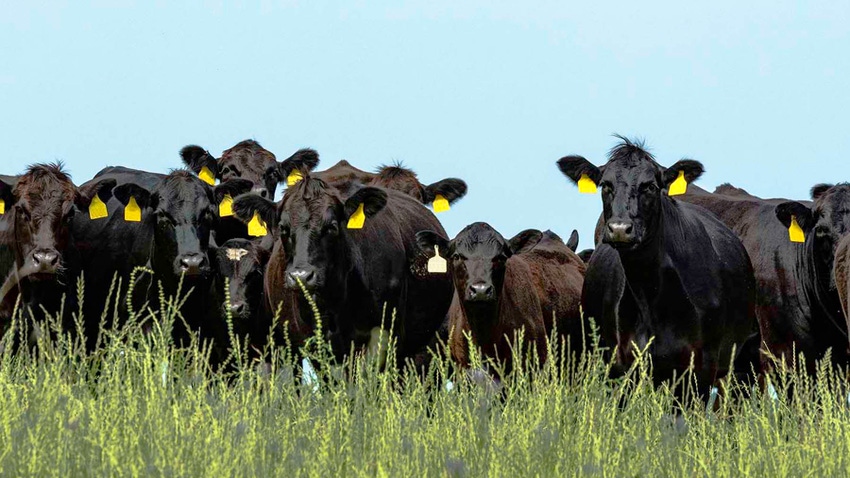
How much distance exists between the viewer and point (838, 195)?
13023mm

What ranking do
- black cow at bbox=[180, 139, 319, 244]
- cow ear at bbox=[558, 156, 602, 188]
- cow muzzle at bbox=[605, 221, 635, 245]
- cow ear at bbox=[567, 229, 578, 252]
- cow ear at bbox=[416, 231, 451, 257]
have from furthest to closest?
cow ear at bbox=[567, 229, 578, 252] → black cow at bbox=[180, 139, 319, 244] → cow ear at bbox=[416, 231, 451, 257] → cow ear at bbox=[558, 156, 602, 188] → cow muzzle at bbox=[605, 221, 635, 245]

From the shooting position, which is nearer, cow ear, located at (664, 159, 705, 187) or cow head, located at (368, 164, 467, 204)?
cow ear, located at (664, 159, 705, 187)

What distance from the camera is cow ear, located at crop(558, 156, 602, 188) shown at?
420 inches

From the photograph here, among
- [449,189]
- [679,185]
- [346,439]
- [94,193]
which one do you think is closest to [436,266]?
[679,185]

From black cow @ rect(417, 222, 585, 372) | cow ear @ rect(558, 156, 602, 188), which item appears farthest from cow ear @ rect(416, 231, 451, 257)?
cow ear @ rect(558, 156, 602, 188)

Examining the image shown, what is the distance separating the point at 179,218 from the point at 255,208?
0.95 m

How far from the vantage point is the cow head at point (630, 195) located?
378 inches

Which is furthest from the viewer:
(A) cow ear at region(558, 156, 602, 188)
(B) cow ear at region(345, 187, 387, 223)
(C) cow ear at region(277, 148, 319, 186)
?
(C) cow ear at region(277, 148, 319, 186)

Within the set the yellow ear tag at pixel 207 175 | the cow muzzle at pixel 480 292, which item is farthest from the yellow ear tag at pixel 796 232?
the yellow ear tag at pixel 207 175

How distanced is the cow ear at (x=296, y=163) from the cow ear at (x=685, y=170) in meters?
5.25

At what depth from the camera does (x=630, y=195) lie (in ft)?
32.2

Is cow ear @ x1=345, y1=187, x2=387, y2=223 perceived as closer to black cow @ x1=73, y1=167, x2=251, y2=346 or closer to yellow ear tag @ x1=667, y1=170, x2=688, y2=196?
black cow @ x1=73, y1=167, x2=251, y2=346

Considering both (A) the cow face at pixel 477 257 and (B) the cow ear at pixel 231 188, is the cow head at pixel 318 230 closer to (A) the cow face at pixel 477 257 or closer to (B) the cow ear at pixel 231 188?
(A) the cow face at pixel 477 257

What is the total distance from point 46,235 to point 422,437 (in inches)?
212
